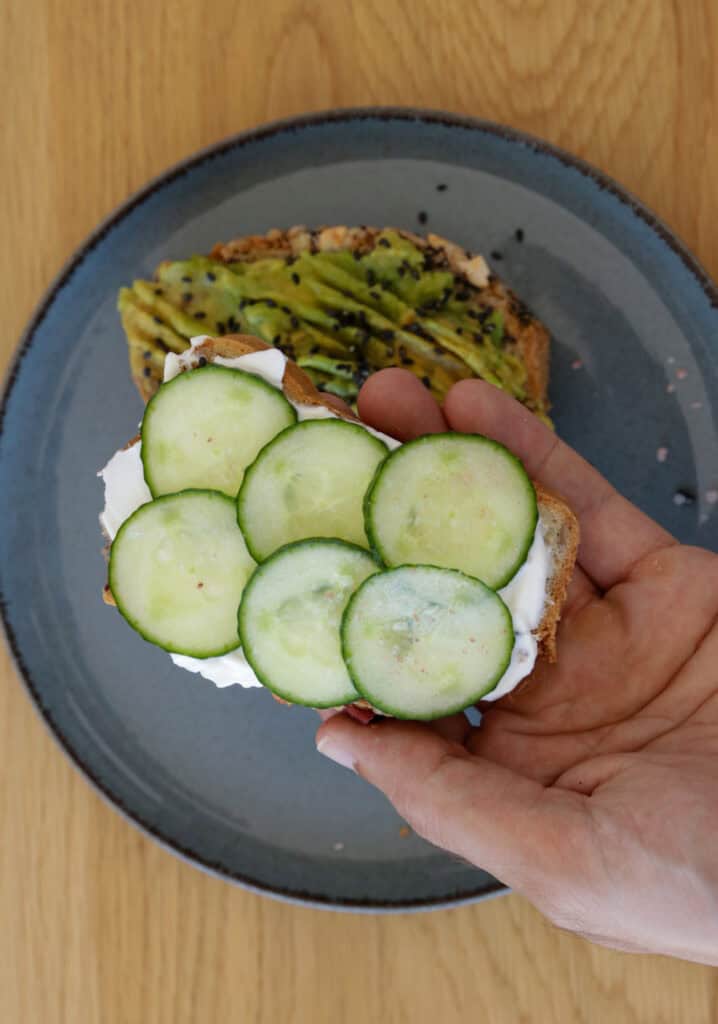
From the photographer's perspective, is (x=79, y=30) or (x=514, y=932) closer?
(x=514, y=932)

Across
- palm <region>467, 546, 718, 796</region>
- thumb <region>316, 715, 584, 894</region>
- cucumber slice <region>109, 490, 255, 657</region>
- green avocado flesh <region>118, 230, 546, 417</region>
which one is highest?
green avocado flesh <region>118, 230, 546, 417</region>

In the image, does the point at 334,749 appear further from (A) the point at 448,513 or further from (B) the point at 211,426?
(B) the point at 211,426

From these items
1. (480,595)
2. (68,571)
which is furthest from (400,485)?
(68,571)

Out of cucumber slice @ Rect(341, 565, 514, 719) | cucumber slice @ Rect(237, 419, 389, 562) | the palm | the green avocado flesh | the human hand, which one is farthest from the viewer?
the green avocado flesh

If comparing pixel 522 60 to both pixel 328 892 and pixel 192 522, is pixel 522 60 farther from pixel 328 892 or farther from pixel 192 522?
pixel 328 892

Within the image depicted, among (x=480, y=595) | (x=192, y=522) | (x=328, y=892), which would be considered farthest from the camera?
(x=328, y=892)

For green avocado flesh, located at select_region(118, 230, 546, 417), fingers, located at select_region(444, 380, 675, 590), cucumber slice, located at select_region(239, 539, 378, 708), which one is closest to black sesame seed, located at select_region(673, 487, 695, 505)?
fingers, located at select_region(444, 380, 675, 590)

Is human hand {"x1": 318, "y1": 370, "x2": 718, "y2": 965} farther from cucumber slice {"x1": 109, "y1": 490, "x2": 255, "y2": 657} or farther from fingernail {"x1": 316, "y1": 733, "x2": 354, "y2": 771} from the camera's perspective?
cucumber slice {"x1": 109, "y1": 490, "x2": 255, "y2": 657}

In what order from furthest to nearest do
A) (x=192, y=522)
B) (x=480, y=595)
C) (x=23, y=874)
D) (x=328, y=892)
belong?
(x=23, y=874)
(x=328, y=892)
(x=192, y=522)
(x=480, y=595)
